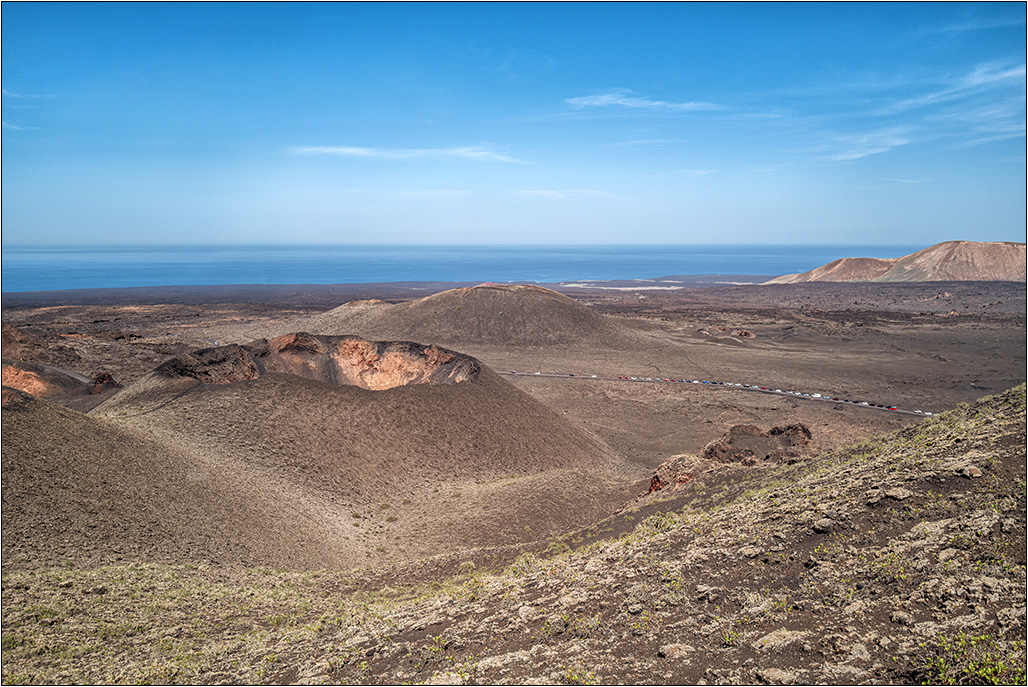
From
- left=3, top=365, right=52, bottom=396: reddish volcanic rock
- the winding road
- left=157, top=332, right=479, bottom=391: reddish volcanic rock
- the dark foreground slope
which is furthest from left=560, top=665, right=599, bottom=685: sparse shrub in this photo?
left=3, top=365, right=52, bottom=396: reddish volcanic rock

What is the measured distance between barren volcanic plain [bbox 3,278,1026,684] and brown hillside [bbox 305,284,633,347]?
20.6 meters

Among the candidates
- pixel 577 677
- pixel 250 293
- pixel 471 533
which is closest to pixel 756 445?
pixel 471 533

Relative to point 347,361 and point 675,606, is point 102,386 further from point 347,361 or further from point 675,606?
point 675,606

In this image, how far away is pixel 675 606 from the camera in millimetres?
6523

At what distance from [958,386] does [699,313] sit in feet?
135

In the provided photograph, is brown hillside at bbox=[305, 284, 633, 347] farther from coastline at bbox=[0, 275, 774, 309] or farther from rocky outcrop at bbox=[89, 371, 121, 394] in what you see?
coastline at bbox=[0, 275, 774, 309]

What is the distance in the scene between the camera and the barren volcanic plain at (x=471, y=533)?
5777mm

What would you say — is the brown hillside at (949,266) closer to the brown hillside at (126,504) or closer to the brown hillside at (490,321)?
the brown hillside at (490,321)

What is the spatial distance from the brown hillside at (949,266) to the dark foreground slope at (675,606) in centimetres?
11160

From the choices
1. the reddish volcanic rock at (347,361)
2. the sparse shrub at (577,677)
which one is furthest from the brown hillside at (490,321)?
the sparse shrub at (577,677)

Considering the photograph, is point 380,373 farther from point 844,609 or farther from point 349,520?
point 844,609

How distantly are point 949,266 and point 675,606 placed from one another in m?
121

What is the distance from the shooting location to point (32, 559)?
836 centimetres

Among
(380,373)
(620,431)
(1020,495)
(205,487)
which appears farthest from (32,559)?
(620,431)
